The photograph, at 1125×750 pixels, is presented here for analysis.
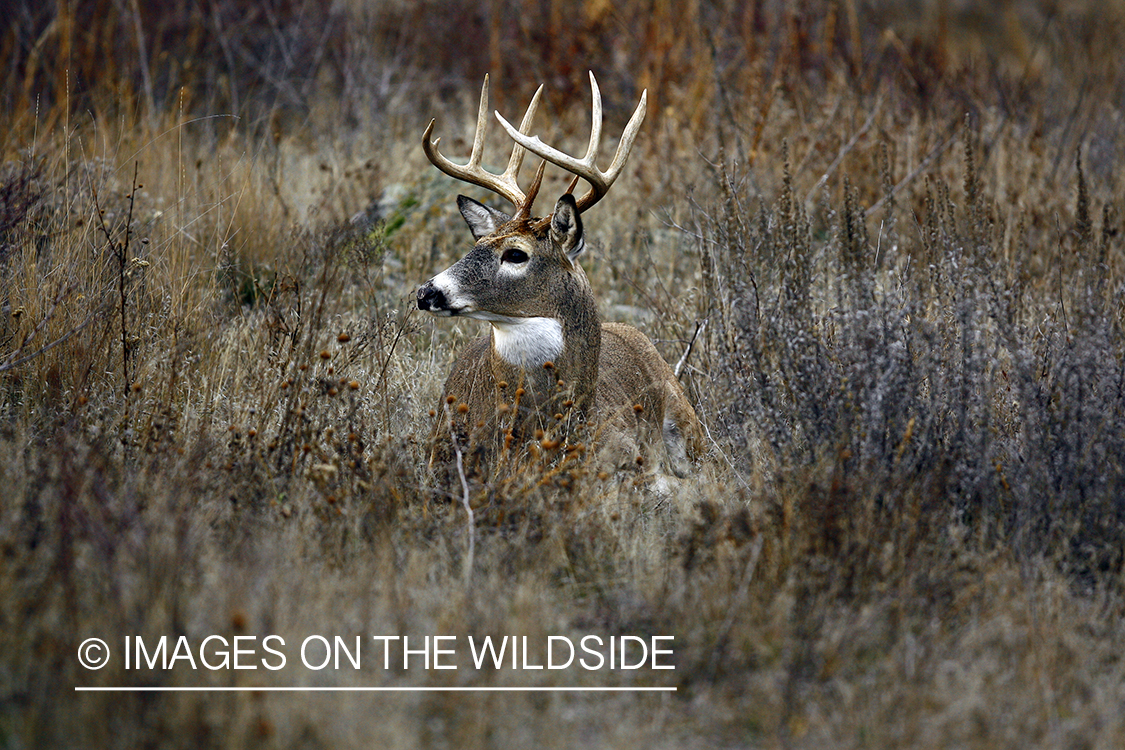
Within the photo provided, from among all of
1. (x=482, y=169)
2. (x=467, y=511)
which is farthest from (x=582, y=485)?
(x=482, y=169)

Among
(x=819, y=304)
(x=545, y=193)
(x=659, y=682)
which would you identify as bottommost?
(x=659, y=682)

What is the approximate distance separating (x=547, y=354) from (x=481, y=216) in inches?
32.0

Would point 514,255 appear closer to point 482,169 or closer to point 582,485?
point 482,169

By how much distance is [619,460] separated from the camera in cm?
521

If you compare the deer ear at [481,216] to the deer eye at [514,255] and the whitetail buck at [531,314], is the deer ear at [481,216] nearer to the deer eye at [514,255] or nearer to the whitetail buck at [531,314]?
the whitetail buck at [531,314]

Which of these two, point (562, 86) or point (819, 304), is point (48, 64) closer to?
point (562, 86)

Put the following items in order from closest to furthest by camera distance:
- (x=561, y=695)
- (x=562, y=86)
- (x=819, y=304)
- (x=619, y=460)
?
1. (x=561, y=695)
2. (x=619, y=460)
3. (x=819, y=304)
4. (x=562, y=86)

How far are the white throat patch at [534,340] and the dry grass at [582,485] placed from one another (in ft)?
2.03

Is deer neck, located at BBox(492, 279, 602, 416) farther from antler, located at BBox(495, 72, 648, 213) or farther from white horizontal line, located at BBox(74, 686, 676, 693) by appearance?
white horizontal line, located at BBox(74, 686, 676, 693)

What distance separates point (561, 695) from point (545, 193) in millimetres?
5952

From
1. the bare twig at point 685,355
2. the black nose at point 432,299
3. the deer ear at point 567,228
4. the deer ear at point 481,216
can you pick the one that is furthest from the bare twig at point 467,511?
the bare twig at point 685,355

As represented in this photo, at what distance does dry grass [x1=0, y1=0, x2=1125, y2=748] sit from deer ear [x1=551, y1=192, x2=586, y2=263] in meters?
0.72

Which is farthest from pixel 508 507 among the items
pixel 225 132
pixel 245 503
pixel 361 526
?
pixel 225 132

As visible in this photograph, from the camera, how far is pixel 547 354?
5.05 metres
